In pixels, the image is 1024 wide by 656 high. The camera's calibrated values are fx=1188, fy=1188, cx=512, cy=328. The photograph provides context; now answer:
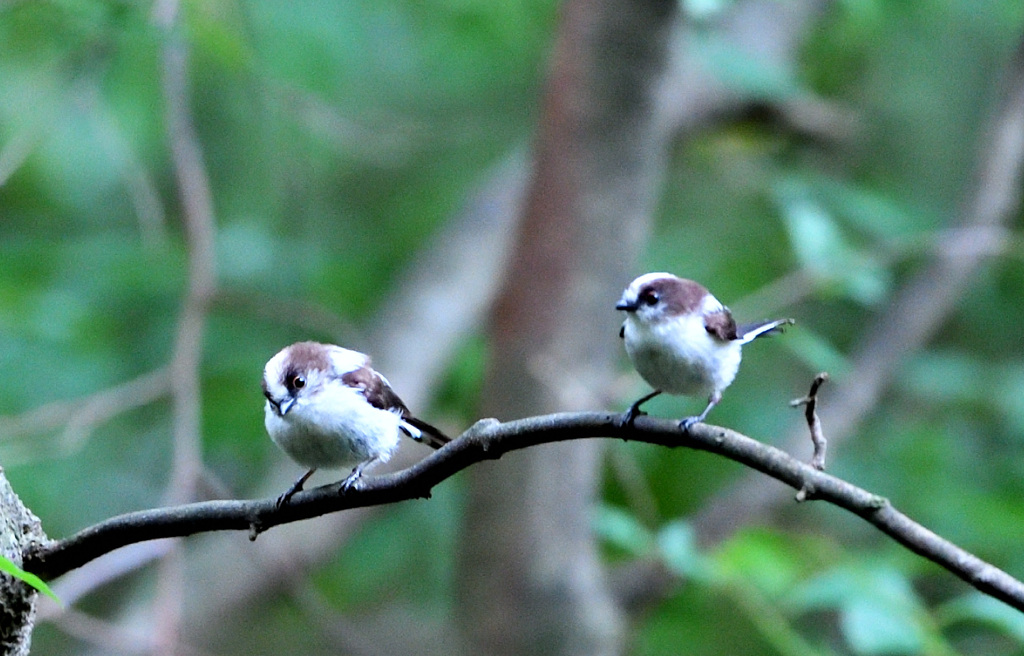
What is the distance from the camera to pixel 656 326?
278 centimetres

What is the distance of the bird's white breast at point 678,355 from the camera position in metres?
2.76

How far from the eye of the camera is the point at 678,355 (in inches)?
108

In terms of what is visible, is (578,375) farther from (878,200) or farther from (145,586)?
(145,586)

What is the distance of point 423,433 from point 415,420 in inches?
5.5

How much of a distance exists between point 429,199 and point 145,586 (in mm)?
3483

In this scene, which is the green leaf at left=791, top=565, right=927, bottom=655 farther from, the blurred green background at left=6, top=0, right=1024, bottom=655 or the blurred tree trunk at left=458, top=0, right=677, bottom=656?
the blurred tree trunk at left=458, top=0, right=677, bottom=656

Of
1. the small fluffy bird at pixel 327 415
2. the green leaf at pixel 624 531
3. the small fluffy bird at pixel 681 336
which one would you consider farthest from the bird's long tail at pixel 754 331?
the green leaf at pixel 624 531

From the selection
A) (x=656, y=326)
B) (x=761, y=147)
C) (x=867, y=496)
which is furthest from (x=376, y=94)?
(x=867, y=496)

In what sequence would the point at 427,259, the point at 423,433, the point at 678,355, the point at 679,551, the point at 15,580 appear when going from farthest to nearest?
1. the point at 427,259
2. the point at 679,551
3. the point at 423,433
4. the point at 678,355
5. the point at 15,580

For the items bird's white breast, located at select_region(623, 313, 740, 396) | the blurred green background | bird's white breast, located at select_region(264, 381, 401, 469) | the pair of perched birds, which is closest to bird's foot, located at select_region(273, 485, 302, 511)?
the pair of perched birds

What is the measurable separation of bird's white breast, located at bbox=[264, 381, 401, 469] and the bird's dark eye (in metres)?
0.70

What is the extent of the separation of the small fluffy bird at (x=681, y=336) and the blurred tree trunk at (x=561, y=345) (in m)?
2.11

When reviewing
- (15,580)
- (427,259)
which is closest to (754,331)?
(15,580)

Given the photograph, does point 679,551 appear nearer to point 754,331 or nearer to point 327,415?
point 754,331
